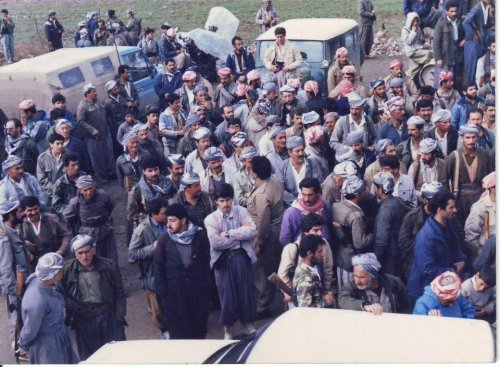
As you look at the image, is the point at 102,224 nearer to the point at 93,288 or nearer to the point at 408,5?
the point at 93,288

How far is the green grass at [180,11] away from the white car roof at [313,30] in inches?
215

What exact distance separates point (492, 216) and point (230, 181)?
8.59 feet

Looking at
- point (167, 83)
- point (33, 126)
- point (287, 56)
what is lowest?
point (167, 83)

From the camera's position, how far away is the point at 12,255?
27.4 feet

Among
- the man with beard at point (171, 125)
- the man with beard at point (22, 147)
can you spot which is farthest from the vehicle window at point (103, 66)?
the man with beard at point (22, 147)

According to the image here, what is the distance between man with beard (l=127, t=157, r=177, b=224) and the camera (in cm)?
911

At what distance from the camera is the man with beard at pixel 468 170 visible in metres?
8.99

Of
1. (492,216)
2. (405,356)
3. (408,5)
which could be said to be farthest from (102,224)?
(408,5)

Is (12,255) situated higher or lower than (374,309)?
lower

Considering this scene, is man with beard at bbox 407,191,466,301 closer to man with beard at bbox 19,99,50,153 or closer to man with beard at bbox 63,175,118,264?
man with beard at bbox 63,175,118,264

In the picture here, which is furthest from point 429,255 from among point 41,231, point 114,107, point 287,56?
point 287,56

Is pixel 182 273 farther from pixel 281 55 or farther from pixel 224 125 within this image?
pixel 281 55

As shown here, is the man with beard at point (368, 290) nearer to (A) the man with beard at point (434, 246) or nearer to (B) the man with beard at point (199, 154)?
(A) the man with beard at point (434, 246)

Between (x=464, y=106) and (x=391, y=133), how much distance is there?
1165 millimetres
